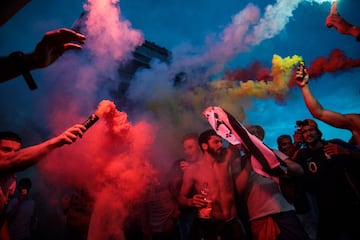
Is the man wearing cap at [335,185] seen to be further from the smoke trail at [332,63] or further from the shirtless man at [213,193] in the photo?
the smoke trail at [332,63]

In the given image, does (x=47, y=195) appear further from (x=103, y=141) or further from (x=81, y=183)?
(x=103, y=141)

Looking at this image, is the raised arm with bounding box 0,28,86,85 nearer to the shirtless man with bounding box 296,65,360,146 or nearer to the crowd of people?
the crowd of people

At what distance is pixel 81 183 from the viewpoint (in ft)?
18.8

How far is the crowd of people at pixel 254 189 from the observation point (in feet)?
11.5

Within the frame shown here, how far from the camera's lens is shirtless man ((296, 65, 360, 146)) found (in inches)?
167

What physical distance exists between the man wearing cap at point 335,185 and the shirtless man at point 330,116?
0.39m

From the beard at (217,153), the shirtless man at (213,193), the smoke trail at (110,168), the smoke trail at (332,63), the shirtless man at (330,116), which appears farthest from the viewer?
the smoke trail at (332,63)

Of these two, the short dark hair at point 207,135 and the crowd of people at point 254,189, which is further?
the short dark hair at point 207,135

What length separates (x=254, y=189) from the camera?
420cm

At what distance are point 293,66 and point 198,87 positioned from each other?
3.33 m

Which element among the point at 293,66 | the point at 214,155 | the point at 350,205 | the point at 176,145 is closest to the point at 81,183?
the point at 214,155

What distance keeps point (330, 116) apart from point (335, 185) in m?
1.27

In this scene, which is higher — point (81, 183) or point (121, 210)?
point (81, 183)

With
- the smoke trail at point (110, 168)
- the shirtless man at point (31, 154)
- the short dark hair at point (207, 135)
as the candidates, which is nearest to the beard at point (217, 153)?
the short dark hair at point (207, 135)
